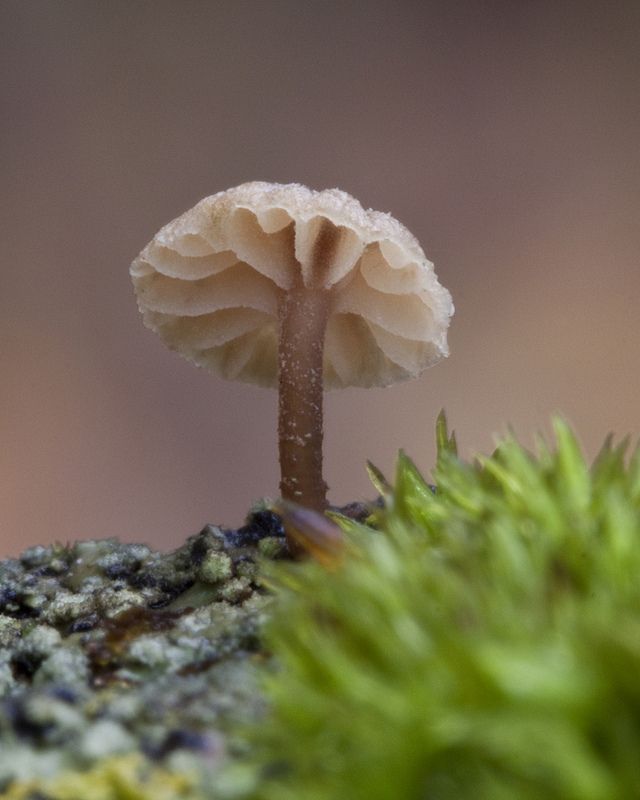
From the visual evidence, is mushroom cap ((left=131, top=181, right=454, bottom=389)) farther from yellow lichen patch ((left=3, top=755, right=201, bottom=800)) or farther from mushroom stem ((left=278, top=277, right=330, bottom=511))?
yellow lichen patch ((left=3, top=755, right=201, bottom=800))

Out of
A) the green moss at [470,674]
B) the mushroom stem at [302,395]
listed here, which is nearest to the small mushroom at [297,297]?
the mushroom stem at [302,395]

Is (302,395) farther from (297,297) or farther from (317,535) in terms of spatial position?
(317,535)

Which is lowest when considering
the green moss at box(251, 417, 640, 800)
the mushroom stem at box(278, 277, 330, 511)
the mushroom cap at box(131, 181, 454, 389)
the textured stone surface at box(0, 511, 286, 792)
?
the green moss at box(251, 417, 640, 800)

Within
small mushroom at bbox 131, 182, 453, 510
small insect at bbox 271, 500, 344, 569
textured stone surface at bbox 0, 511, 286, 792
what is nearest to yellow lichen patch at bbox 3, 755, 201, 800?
textured stone surface at bbox 0, 511, 286, 792

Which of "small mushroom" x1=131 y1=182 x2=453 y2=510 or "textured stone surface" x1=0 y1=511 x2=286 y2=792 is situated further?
"small mushroom" x1=131 y1=182 x2=453 y2=510

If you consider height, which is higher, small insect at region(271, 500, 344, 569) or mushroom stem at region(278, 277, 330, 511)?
mushroom stem at region(278, 277, 330, 511)

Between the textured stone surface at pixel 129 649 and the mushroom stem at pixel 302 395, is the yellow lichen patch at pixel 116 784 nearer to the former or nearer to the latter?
the textured stone surface at pixel 129 649
